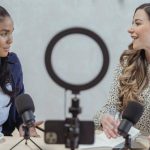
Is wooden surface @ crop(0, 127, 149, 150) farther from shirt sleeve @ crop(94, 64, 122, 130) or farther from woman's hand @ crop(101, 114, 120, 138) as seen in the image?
shirt sleeve @ crop(94, 64, 122, 130)

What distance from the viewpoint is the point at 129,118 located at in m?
0.90

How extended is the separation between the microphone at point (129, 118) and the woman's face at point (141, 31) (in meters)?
0.61

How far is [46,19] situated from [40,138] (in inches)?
48.8

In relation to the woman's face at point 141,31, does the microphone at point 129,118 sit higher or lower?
lower

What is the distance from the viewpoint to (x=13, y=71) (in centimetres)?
163

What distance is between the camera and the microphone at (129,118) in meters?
0.88

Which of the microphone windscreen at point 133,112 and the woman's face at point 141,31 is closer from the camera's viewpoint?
the microphone windscreen at point 133,112

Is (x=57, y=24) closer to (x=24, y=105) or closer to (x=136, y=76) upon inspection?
(x=136, y=76)

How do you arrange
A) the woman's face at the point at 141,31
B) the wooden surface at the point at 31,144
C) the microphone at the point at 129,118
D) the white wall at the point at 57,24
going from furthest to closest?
the white wall at the point at 57,24, the woman's face at the point at 141,31, the wooden surface at the point at 31,144, the microphone at the point at 129,118

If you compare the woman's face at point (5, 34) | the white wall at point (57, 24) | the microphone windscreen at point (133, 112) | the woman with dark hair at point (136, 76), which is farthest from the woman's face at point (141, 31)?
the white wall at point (57, 24)

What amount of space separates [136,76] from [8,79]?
55 cm

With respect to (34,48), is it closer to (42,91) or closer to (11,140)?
(42,91)

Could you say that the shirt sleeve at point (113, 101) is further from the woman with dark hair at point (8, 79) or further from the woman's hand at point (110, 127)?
the woman with dark hair at point (8, 79)

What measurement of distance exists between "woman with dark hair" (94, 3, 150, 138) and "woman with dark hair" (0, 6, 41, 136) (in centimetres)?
37
